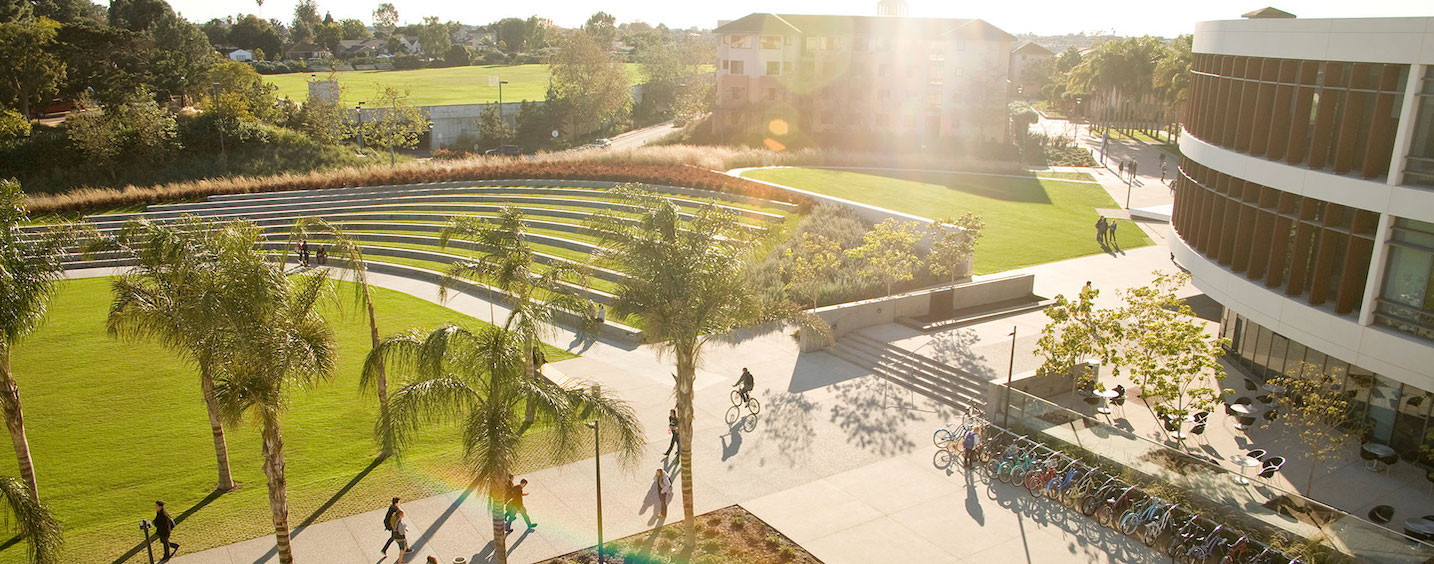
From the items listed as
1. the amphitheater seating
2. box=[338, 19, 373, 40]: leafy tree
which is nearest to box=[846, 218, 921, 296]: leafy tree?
the amphitheater seating

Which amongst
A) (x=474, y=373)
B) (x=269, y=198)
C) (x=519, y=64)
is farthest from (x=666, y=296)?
(x=519, y=64)

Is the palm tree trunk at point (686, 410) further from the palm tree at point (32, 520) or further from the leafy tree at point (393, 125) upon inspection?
the leafy tree at point (393, 125)

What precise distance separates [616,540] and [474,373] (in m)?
5.50

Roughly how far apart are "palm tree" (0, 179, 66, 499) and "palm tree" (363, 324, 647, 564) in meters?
6.48

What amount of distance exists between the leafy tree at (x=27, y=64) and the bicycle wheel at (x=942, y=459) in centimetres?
7017

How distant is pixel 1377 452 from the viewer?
19.0 meters

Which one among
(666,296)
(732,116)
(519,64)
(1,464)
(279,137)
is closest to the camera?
(666,296)

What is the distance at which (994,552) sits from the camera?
56.0 ft

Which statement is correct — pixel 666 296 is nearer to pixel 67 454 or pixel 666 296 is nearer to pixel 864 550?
pixel 864 550

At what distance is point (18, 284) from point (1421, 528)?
24.6 meters

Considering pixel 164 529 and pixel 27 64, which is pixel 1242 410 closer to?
pixel 164 529

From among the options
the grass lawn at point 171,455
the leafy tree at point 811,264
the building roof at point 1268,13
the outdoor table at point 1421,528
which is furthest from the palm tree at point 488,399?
the building roof at point 1268,13

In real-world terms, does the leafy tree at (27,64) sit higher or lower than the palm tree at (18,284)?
higher

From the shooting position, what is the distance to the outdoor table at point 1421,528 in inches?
627
